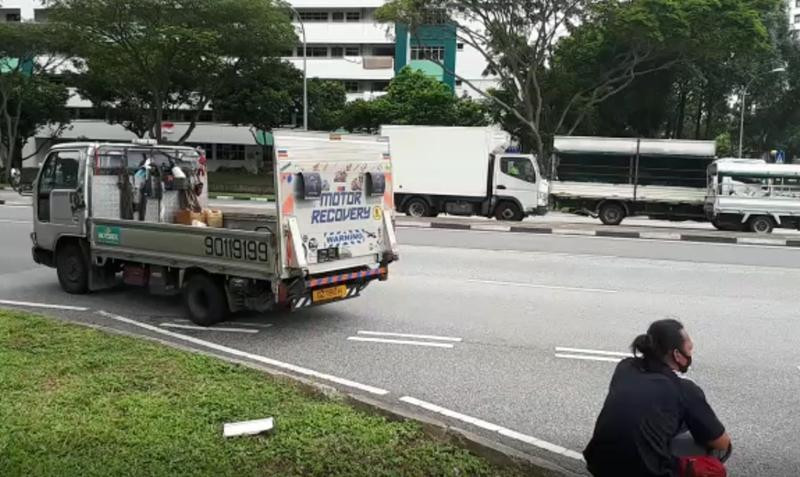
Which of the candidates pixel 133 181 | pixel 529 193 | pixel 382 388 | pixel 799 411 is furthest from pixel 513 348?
pixel 529 193

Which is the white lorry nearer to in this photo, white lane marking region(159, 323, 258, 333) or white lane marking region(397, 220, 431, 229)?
white lane marking region(397, 220, 431, 229)

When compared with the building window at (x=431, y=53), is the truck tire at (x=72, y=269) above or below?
below

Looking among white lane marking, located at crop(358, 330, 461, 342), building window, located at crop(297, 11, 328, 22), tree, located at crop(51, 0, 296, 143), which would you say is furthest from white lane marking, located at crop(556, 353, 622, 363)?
building window, located at crop(297, 11, 328, 22)

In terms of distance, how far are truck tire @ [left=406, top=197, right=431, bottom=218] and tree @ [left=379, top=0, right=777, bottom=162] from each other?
503 inches

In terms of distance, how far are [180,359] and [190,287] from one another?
7.45 feet

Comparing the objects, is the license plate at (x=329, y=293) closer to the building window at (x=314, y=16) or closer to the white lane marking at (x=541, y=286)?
the white lane marking at (x=541, y=286)

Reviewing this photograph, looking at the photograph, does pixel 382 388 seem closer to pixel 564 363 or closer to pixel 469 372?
pixel 469 372

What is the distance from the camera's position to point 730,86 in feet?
141

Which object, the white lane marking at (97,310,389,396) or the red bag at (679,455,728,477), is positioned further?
the white lane marking at (97,310,389,396)

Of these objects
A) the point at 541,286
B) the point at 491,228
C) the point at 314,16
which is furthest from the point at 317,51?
the point at 541,286

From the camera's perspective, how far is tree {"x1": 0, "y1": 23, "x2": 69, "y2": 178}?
40.4 metres

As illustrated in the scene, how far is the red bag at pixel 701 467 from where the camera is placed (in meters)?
3.25

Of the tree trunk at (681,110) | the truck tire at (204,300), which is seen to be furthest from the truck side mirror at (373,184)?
the tree trunk at (681,110)

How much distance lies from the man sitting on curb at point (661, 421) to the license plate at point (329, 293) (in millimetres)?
4691
